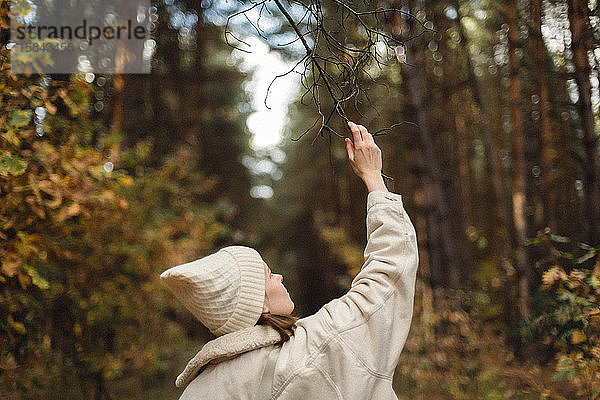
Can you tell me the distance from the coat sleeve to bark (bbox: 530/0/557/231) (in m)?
4.23

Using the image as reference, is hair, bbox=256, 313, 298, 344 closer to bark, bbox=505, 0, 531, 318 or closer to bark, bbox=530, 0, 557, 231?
bark, bbox=530, 0, 557, 231

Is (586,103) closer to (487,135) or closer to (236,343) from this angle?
(236,343)

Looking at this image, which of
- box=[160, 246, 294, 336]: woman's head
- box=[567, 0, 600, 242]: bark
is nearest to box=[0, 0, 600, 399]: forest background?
box=[567, 0, 600, 242]: bark

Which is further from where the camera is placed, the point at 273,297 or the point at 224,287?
the point at 273,297

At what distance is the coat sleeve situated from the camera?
2219 millimetres

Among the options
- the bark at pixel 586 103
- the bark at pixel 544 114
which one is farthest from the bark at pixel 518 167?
the bark at pixel 586 103

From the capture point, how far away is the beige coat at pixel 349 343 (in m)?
2.20

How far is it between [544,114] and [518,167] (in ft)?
3.66

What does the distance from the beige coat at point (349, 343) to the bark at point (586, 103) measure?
2988mm

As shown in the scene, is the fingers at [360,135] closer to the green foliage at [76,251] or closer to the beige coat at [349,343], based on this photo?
the beige coat at [349,343]

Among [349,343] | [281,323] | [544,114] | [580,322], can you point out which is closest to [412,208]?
[544,114]

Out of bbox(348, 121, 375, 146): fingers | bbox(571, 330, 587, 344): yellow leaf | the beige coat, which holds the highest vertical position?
bbox(348, 121, 375, 146): fingers

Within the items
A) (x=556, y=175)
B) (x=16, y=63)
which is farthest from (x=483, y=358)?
(x=16, y=63)

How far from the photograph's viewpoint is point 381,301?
224cm
